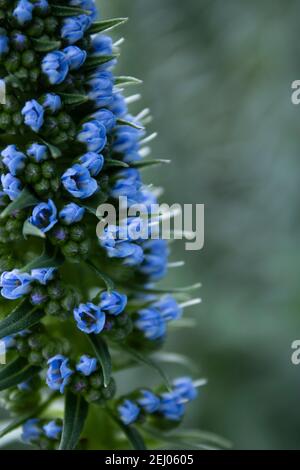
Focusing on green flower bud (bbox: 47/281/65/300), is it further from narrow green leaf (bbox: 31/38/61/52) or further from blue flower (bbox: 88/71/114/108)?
narrow green leaf (bbox: 31/38/61/52)

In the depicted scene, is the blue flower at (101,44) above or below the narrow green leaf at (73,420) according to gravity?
above

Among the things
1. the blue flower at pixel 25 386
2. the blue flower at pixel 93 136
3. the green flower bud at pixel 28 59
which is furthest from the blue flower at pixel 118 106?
the blue flower at pixel 25 386

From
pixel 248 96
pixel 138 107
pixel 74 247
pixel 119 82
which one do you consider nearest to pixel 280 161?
pixel 248 96

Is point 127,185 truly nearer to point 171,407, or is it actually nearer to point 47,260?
point 47,260

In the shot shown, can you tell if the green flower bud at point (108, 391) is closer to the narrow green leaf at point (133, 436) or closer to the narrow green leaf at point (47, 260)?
the narrow green leaf at point (133, 436)

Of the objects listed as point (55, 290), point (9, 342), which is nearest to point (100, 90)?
point (55, 290)

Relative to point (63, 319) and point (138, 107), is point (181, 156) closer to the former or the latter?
point (138, 107)
